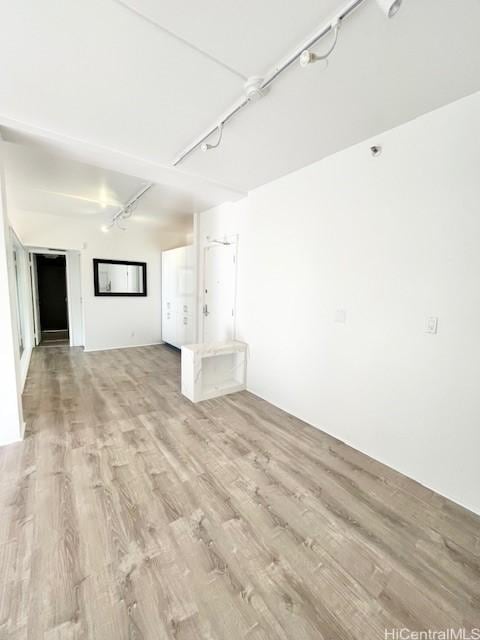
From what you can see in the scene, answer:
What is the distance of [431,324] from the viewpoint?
196cm

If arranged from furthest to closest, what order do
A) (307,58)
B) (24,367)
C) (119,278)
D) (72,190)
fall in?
1. (119,278)
2. (24,367)
3. (72,190)
4. (307,58)

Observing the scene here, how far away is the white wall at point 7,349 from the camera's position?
222 centimetres

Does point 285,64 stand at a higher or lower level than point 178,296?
higher

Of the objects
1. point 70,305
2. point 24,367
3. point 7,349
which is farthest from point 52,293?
point 7,349

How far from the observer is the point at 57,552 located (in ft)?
4.72

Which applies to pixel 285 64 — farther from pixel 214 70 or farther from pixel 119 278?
pixel 119 278

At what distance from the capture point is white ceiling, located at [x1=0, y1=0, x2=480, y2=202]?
1.28 m

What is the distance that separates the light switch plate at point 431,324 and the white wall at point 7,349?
334 cm

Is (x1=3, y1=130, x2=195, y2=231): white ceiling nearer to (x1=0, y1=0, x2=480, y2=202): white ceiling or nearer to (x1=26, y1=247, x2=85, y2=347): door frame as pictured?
(x1=0, y1=0, x2=480, y2=202): white ceiling

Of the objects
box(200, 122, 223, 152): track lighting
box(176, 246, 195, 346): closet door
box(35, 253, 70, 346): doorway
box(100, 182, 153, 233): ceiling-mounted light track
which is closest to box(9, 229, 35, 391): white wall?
box(100, 182, 153, 233): ceiling-mounted light track

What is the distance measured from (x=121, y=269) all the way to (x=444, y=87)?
18.6ft

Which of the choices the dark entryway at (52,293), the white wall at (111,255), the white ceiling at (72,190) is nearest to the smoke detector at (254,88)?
the white ceiling at (72,190)

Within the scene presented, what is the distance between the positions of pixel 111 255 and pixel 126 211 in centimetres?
149

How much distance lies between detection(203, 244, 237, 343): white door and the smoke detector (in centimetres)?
221
